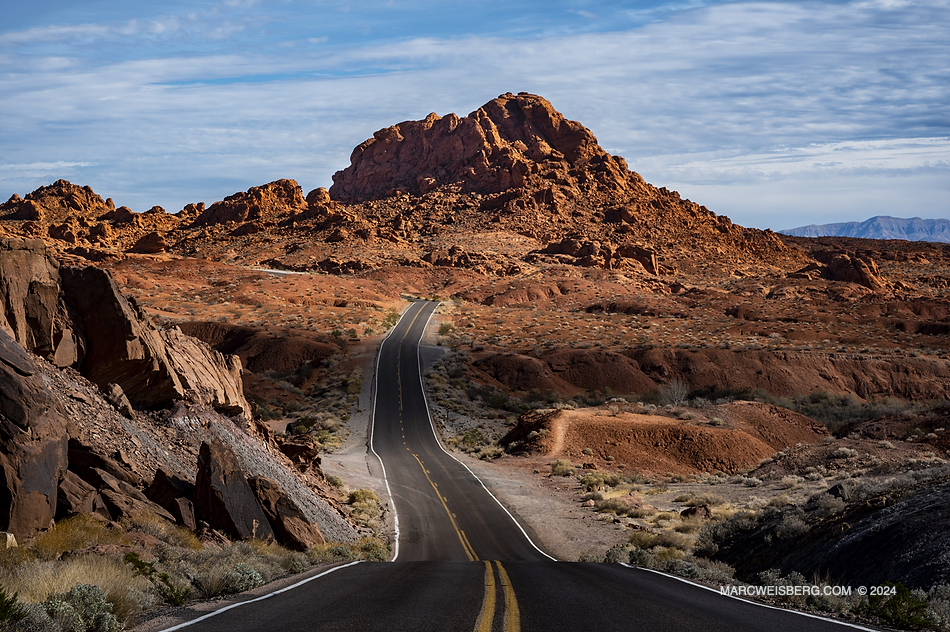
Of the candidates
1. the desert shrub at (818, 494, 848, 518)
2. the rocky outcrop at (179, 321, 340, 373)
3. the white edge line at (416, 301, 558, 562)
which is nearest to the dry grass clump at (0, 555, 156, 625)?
the white edge line at (416, 301, 558, 562)

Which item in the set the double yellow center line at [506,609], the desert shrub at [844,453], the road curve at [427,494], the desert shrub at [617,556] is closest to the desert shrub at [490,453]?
the road curve at [427,494]

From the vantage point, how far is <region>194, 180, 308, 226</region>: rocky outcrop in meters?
138

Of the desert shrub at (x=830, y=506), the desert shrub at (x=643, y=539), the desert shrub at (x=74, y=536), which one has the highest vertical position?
the desert shrub at (x=74, y=536)

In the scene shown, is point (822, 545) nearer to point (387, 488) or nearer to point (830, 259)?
point (387, 488)

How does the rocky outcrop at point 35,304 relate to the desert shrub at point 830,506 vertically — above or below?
above

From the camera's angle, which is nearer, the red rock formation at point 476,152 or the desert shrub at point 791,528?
the desert shrub at point 791,528

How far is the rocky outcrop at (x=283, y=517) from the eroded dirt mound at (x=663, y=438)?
74.3 feet

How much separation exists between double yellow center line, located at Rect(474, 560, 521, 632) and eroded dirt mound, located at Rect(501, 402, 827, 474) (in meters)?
26.0

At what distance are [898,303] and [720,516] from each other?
232ft

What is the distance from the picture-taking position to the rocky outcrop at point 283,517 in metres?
14.1

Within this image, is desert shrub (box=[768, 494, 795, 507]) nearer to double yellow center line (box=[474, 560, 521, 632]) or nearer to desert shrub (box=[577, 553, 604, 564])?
desert shrub (box=[577, 553, 604, 564])

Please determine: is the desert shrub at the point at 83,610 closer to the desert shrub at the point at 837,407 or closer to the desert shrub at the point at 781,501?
the desert shrub at the point at 781,501

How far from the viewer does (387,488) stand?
94.8 feet

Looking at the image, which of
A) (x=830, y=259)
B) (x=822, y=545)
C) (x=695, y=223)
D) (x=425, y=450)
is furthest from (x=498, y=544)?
(x=695, y=223)
